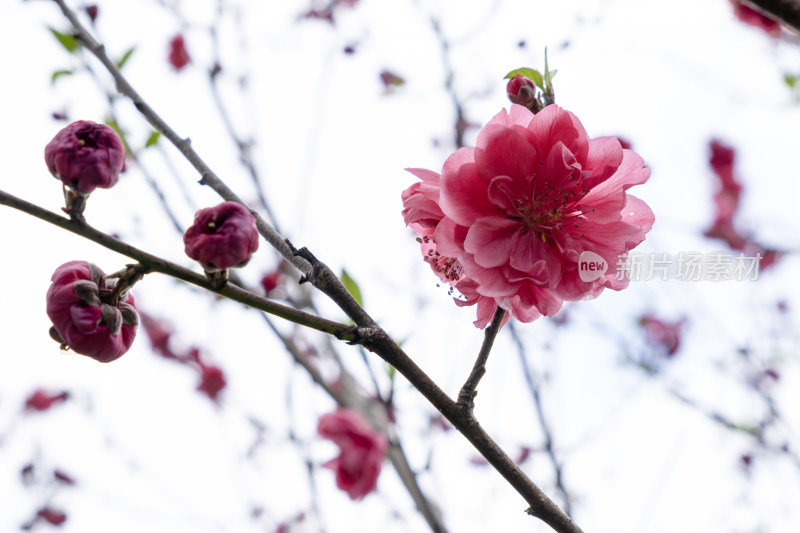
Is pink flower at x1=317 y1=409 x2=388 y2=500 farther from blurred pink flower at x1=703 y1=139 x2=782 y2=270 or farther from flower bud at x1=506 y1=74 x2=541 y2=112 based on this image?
blurred pink flower at x1=703 y1=139 x2=782 y2=270

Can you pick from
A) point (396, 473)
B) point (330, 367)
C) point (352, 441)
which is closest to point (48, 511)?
point (330, 367)

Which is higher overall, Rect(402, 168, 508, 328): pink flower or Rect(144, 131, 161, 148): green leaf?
Rect(144, 131, 161, 148): green leaf

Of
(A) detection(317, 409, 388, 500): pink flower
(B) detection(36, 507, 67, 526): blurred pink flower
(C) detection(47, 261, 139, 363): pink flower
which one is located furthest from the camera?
(B) detection(36, 507, 67, 526): blurred pink flower

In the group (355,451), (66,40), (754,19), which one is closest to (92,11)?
(66,40)

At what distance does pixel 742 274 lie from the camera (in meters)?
1.46

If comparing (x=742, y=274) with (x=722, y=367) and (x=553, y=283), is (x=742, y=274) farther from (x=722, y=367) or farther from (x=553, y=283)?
(x=722, y=367)

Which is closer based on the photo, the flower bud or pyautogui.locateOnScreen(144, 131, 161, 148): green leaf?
the flower bud

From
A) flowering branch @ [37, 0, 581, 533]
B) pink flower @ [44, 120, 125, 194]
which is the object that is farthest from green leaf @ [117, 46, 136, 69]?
flowering branch @ [37, 0, 581, 533]

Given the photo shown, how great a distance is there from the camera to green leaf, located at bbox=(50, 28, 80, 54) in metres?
1.97

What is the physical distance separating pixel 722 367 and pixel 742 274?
8.55 feet

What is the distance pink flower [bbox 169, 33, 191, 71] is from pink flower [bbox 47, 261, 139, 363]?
322 centimetres

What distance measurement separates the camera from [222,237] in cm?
82

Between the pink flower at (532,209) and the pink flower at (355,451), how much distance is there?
134 cm

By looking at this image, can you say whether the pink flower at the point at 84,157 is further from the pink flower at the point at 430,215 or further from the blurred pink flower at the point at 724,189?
the blurred pink flower at the point at 724,189
